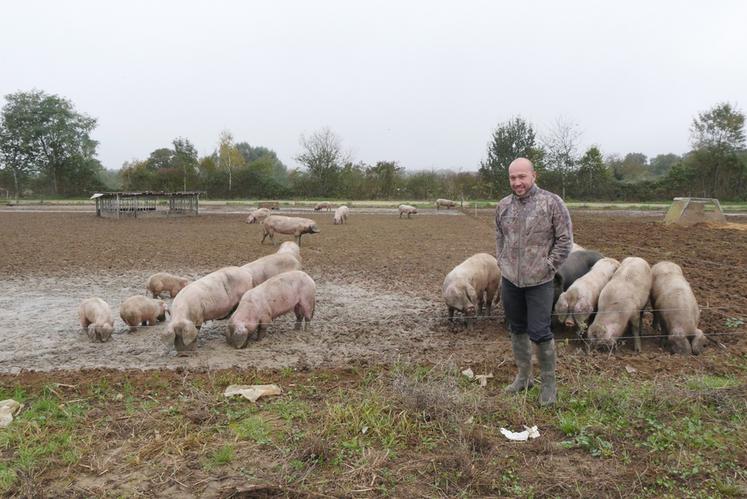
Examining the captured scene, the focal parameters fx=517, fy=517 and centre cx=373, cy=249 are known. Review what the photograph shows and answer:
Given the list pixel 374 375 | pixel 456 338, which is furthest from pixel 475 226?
pixel 374 375

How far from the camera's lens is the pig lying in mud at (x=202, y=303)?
21.4ft

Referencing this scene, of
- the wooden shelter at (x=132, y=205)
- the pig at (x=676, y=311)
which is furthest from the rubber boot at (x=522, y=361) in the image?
the wooden shelter at (x=132, y=205)

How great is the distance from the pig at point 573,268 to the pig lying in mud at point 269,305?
3644 mm

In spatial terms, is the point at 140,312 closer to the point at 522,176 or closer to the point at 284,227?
the point at 522,176

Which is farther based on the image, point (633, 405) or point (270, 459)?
point (633, 405)

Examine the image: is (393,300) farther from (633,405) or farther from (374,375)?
(633,405)

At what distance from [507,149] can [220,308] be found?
50912 millimetres

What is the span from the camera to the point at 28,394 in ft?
16.3

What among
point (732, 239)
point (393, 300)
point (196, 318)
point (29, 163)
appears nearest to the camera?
point (196, 318)

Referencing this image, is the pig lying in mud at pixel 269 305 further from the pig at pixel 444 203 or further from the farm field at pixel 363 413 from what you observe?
the pig at pixel 444 203

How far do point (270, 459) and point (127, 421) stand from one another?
1429 millimetres

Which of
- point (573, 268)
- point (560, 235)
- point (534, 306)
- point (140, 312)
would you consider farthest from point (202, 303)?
point (573, 268)

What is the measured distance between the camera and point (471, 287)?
776cm

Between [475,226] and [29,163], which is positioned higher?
[29,163]
